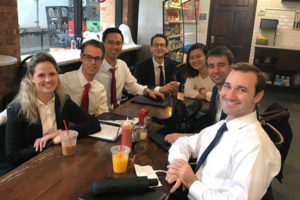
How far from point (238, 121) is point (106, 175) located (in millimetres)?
685

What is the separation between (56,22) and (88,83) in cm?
224

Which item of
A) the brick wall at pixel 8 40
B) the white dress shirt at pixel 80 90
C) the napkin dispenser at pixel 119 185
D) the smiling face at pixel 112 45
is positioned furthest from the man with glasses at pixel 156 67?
the napkin dispenser at pixel 119 185

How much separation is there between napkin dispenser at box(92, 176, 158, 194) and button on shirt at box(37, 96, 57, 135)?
855mm

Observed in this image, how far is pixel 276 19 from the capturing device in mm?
6871

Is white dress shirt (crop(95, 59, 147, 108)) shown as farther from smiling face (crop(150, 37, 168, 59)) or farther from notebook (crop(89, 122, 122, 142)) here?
notebook (crop(89, 122, 122, 142))

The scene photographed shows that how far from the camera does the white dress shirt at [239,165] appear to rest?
1.03m

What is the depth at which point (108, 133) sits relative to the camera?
5.72 feet

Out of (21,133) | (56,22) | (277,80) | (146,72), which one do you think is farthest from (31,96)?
(277,80)

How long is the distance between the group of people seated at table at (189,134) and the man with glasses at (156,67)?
55cm

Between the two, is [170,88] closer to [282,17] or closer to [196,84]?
[196,84]

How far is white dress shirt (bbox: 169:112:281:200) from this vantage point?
1.03 m

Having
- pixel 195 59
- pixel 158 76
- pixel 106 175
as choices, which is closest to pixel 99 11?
pixel 158 76

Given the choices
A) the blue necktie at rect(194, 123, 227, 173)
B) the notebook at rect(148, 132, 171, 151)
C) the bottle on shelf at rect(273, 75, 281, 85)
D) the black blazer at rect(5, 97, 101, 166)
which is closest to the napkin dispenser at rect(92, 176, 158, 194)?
the blue necktie at rect(194, 123, 227, 173)

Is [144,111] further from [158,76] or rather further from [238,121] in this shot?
[158,76]
